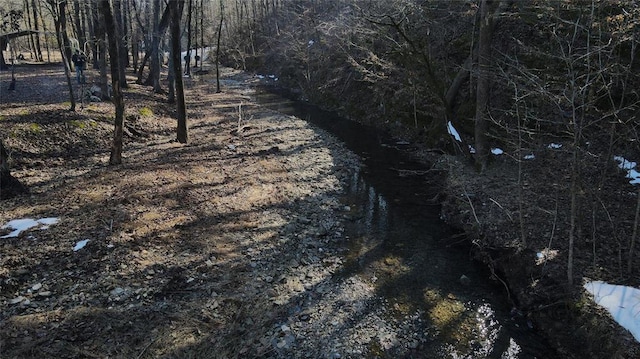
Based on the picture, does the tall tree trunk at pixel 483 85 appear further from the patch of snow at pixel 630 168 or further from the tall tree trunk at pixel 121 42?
the tall tree trunk at pixel 121 42

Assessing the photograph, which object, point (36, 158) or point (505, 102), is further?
point (505, 102)

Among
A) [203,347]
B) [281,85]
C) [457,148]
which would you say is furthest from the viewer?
[281,85]

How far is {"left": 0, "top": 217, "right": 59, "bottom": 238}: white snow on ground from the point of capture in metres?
8.96

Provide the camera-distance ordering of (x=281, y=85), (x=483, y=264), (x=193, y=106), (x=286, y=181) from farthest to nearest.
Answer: (x=281, y=85) → (x=193, y=106) → (x=286, y=181) → (x=483, y=264)

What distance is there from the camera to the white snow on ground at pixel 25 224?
8.96 meters

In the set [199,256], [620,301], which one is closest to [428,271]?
[620,301]

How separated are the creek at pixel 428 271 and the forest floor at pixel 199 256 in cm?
39

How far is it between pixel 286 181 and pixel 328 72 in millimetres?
21187

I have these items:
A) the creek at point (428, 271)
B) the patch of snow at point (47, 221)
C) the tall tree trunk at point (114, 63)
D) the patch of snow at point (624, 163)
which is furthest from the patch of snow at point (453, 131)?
the patch of snow at point (47, 221)

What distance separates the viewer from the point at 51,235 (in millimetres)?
8992

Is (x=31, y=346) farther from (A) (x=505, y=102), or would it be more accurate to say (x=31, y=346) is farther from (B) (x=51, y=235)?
(A) (x=505, y=102)

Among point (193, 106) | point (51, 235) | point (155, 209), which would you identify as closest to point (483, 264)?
point (155, 209)

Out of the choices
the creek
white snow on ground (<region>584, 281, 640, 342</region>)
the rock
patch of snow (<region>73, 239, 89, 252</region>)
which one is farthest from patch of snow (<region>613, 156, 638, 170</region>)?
patch of snow (<region>73, 239, 89, 252</region>)

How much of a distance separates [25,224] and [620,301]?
42.8ft
